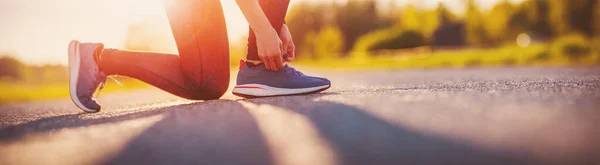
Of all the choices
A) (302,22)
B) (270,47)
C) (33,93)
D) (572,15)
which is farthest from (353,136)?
(302,22)

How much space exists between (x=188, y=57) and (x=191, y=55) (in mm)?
22

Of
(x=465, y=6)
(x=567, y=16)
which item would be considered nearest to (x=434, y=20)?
(x=465, y=6)

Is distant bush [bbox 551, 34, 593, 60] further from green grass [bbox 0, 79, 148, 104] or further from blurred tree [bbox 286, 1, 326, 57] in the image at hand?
blurred tree [bbox 286, 1, 326, 57]

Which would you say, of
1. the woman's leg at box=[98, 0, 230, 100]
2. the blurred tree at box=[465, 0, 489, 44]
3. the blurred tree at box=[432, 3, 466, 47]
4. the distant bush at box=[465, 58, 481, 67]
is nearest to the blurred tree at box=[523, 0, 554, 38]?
the blurred tree at box=[465, 0, 489, 44]

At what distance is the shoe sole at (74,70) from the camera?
82.7 inches

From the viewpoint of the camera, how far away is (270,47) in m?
2.00

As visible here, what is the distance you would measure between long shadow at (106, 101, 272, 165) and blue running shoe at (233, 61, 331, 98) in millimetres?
769

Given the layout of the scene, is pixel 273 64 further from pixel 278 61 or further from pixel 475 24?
pixel 475 24

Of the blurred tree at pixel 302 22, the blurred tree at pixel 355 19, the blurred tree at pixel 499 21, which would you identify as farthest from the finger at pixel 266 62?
the blurred tree at pixel 302 22

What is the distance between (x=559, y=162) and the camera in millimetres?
861

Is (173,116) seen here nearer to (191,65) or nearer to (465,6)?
(191,65)

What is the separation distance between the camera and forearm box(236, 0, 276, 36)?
6.35 ft

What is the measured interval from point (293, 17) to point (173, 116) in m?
51.1

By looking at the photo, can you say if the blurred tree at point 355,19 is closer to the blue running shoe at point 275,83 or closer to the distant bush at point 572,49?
the distant bush at point 572,49
